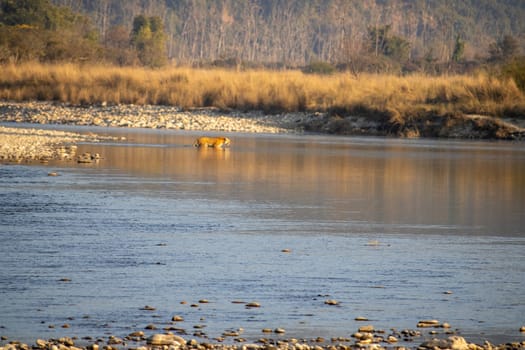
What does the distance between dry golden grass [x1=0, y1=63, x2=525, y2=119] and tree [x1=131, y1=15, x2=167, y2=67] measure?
2864 centimetres

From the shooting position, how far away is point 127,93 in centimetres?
4603

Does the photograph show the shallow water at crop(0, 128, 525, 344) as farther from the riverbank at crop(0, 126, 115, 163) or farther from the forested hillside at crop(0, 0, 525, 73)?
the forested hillside at crop(0, 0, 525, 73)

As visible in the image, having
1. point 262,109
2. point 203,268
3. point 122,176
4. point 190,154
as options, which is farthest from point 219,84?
point 203,268

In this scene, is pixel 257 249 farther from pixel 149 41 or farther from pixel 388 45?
pixel 388 45

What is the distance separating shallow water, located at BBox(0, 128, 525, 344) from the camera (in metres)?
7.21

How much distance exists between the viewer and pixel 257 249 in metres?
9.92

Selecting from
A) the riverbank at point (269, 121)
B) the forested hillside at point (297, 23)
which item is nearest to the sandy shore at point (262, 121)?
the riverbank at point (269, 121)

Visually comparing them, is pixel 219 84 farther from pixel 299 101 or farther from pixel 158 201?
pixel 158 201

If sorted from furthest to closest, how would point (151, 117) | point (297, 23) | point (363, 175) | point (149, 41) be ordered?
point (297, 23), point (149, 41), point (151, 117), point (363, 175)

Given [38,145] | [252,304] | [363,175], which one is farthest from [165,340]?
[38,145]

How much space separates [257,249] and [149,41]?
3041 inches

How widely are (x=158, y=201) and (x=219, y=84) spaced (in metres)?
31.6

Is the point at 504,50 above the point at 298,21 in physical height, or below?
below

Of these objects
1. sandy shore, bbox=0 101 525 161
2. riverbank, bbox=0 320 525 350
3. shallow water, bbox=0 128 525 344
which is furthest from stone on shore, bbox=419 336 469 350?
sandy shore, bbox=0 101 525 161
